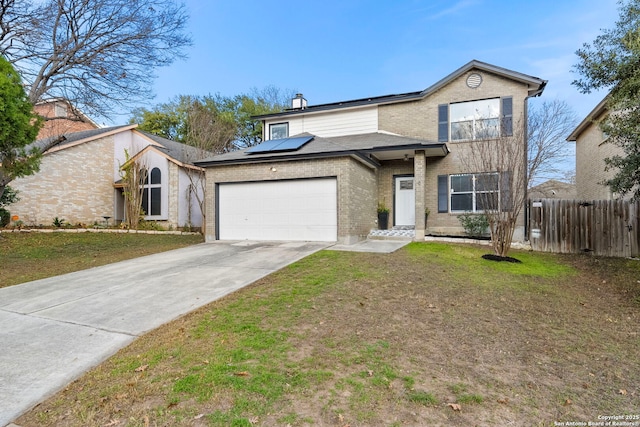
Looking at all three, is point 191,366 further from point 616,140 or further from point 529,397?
point 616,140

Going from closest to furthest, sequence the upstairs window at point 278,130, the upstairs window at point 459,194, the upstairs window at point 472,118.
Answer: the upstairs window at point 472,118 → the upstairs window at point 459,194 → the upstairs window at point 278,130

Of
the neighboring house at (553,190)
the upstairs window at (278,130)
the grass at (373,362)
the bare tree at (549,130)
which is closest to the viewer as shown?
the grass at (373,362)

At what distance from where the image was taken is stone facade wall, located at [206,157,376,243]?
11.2 meters

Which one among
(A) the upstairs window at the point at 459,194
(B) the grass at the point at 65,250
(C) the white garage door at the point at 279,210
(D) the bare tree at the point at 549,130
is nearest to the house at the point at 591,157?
(D) the bare tree at the point at 549,130

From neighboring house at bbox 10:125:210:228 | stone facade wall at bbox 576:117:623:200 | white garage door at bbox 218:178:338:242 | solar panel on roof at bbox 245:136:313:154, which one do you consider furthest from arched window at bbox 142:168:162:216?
stone facade wall at bbox 576:117:623:200

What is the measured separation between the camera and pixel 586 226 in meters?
11.0

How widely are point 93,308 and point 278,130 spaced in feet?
43.5

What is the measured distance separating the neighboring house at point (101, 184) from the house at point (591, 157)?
18.4m

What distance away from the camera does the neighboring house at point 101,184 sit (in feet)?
53.8

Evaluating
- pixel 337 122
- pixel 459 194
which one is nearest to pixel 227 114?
pixel 337 122

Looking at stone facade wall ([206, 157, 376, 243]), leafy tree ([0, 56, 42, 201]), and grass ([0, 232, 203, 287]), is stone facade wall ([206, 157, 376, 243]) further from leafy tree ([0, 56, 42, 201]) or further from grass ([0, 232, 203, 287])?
leafy tree ([0, 56, 42, 201])

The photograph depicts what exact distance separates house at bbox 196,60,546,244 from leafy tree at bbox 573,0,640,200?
3364 millimetres

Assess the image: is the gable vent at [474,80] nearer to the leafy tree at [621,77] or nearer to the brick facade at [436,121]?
the brick facade at [436,121]

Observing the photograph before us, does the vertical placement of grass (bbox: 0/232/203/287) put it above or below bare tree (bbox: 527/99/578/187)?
below
